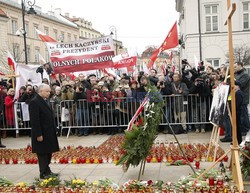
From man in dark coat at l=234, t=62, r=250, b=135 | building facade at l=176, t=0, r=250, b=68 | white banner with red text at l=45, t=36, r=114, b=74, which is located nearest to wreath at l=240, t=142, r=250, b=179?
man in dark coat at l=234, t=62, r=250, b=135

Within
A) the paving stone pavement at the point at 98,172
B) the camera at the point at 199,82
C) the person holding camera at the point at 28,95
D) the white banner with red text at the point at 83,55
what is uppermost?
the white banner with red text at the point at 83,55

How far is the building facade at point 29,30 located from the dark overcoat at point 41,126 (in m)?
36.2

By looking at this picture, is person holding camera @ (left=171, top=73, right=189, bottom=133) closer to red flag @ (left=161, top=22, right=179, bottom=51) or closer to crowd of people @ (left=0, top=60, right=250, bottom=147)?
crowd of people @ (left=0, top=60, right=250, bottom=147)

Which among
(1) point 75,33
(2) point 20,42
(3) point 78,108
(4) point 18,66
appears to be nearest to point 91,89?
(3) point 78,108

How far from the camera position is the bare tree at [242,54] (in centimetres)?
3128

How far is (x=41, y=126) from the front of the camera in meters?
6.82

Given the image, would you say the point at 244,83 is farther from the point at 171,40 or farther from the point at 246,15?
the point at 246,15

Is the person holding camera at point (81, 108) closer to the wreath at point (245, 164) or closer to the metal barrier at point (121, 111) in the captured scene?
the metal barrier at point (121, 111)

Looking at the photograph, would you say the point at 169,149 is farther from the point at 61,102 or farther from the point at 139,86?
the point at 61,102

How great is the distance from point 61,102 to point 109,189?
656 cm

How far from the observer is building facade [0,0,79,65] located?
156 ft

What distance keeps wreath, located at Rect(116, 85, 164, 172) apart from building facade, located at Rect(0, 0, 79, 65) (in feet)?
Answer: 120

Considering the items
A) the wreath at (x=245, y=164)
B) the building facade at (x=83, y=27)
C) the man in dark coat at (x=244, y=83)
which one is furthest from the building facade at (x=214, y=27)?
the building facade at (x=83, y=27)

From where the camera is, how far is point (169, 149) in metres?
8.57
